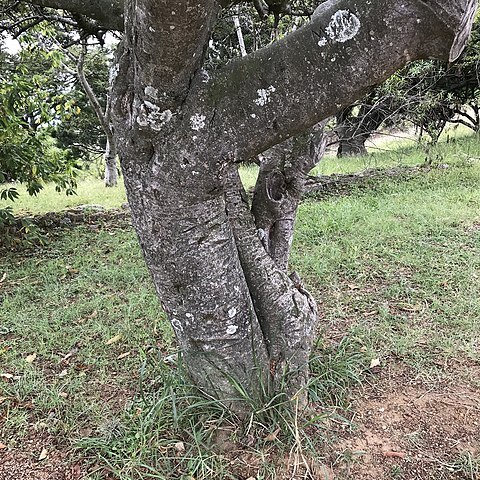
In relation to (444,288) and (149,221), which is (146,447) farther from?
(444,288)

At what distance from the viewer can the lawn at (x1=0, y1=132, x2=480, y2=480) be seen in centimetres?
212

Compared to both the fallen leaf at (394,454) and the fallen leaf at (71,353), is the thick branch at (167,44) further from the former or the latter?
the fallen leaf at (71,353)

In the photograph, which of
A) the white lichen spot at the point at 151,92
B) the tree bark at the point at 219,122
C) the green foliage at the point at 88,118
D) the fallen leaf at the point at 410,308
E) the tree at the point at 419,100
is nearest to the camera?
the tree bark at the point at 219,122

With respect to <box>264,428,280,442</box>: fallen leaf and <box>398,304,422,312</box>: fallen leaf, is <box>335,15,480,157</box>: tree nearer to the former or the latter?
<box>398,304,422,312</box>: fallen leaf

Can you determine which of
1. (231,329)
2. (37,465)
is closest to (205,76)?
(231,329)

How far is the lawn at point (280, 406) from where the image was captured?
2121 millimetres

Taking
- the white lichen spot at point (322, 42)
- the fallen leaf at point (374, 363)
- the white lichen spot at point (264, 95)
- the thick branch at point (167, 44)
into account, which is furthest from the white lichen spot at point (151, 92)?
the fallen leaf at point (374, 363)

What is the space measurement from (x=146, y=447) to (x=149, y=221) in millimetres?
1126

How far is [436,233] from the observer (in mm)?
4809

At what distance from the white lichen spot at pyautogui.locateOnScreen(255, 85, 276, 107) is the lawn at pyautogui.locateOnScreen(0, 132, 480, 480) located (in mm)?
1448

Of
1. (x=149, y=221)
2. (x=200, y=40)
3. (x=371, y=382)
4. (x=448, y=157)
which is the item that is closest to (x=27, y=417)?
(x=149, y=221)

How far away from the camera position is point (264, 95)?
1.67m

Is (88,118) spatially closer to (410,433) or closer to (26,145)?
(26,145)

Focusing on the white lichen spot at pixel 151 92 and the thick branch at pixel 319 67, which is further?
the white lichen spot at pixel 151 92
